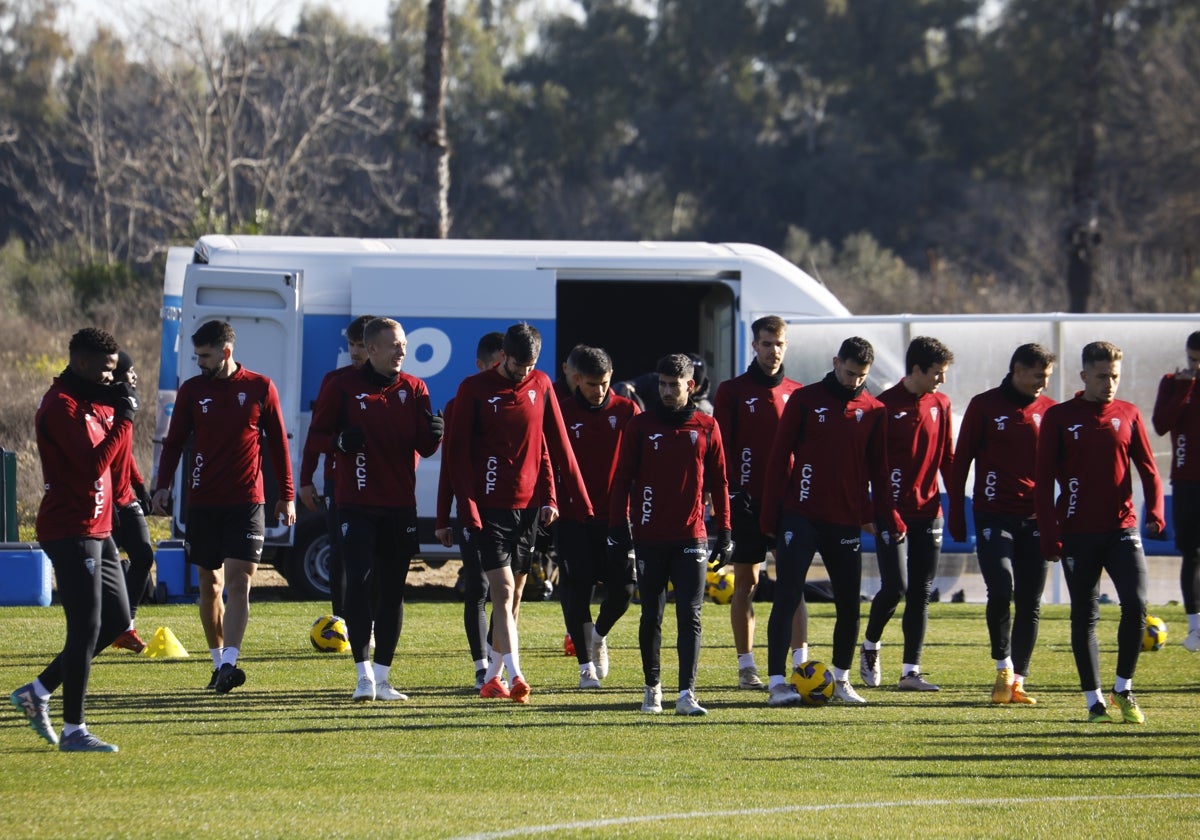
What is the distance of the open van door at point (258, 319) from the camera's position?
13812 millimetres

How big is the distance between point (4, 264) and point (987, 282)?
20.8m

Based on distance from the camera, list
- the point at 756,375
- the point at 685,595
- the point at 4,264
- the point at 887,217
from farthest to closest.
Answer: the point at 887,217 → the point at 4,264 → the point at 756,375 → the point at 685,595

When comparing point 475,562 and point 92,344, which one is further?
point 475,562

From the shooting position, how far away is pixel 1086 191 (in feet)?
90.8

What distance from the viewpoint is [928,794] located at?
685 centimetres

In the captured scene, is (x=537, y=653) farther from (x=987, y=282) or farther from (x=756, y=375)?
(x=987, y=282)

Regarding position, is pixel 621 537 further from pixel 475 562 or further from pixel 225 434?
pixel 225 434

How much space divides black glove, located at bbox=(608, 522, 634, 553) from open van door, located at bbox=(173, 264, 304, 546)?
549 cm

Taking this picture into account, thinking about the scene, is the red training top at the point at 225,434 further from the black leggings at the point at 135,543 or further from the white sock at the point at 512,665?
the white sock at the point at 512,665

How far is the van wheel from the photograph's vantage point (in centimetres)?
1470

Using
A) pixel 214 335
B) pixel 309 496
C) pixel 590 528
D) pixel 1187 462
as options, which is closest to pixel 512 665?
pixel 590 528

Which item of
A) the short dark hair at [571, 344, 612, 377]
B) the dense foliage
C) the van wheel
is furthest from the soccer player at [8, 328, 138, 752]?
the dense foliage

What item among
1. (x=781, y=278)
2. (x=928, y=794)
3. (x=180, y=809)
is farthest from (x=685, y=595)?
(x=781, y=278)

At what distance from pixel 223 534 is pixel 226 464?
1.24ft
